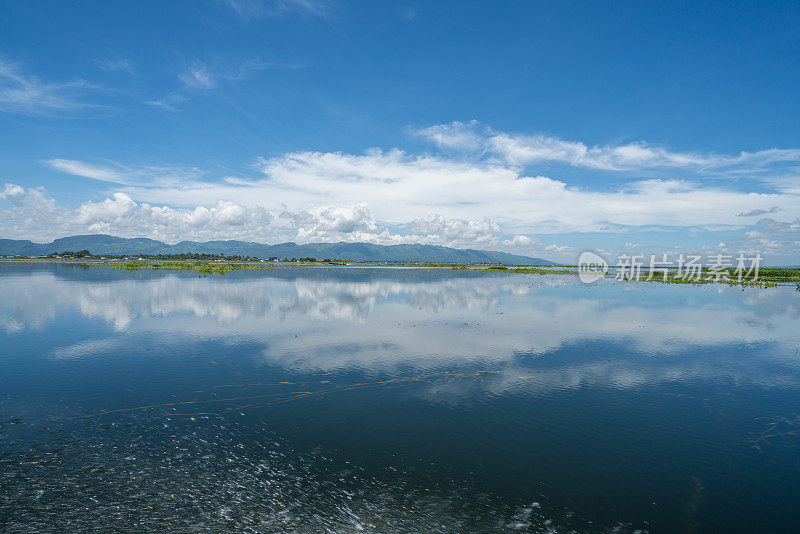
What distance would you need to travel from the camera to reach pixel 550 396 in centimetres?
2250

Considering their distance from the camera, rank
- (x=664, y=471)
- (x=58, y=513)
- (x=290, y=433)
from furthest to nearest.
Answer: (x=290, y=433) < (x=664, y=471) < (x=58, y=513)

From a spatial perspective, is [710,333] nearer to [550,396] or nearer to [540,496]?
[550,396]

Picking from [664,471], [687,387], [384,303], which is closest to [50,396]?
[664,471]

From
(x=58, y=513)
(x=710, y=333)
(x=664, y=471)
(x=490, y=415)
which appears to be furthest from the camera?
(x=710, y=333)

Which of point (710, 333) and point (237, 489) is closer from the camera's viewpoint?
point (237, 489)

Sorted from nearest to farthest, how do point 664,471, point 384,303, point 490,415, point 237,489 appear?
point 237,489, point 664,471, point 490,415, point 384,303

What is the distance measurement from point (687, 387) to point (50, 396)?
121 feet

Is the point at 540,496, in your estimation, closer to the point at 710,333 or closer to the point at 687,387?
the point at 687,387

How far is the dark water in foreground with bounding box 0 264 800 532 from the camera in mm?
12258

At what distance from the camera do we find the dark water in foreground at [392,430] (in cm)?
1226

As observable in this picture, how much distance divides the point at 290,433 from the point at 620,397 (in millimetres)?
18334

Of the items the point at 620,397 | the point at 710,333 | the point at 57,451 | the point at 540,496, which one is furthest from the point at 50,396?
the point at 710,333

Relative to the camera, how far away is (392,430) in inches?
702

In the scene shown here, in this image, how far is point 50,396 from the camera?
68.3ft
